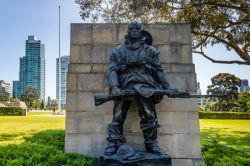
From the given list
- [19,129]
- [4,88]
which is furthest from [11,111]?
[4,88]

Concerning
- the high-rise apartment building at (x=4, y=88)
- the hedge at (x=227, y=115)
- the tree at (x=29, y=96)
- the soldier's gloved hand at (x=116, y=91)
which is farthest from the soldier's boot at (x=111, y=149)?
the high-rise apartment building at (x=4, y=88)

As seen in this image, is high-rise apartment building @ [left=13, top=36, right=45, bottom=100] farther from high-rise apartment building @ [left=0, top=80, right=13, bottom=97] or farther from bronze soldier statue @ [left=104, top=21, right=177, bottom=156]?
bronze soldier statue @ [left=104, top=21, right=177, bottom=156]

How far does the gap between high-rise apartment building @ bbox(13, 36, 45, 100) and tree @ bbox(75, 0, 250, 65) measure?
13043 centimetres

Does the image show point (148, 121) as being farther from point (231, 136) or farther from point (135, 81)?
point (231, 136)

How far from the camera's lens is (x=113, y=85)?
436 cm

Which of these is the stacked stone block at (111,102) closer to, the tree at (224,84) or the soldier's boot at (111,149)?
the soldier's boot at (111,149)

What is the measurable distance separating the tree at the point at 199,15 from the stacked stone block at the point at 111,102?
20.1 feet

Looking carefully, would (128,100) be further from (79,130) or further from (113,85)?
(79,130)

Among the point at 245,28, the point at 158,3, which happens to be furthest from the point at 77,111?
the point at 245,28

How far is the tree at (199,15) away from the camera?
38.7 ft

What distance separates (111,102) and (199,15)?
8332 mm

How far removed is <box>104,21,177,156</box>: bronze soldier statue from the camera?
4512 millimetres

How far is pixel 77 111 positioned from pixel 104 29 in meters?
1.70

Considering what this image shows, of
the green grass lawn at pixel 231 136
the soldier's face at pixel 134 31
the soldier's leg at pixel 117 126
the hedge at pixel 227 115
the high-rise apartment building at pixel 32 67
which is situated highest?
the high-rise apartment building at pixel 32 67
